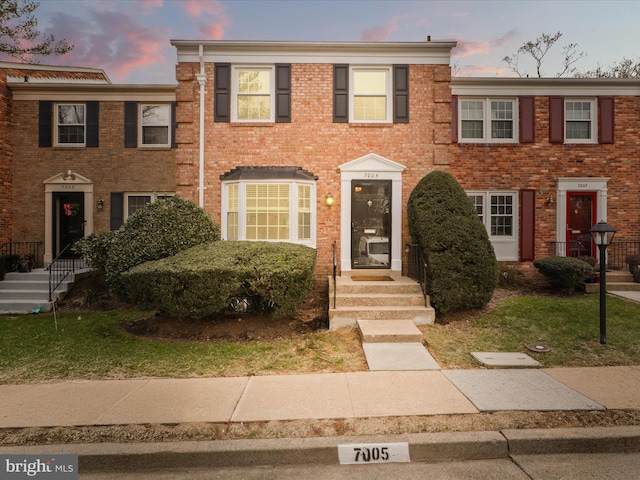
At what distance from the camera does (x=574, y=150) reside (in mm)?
12406

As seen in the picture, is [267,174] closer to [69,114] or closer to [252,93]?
[252,93]

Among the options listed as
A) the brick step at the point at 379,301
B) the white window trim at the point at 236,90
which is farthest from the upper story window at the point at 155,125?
the brick step at the point at 379,301

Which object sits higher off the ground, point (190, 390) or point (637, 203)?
point (637, 203)

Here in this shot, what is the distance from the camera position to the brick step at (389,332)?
6.38m

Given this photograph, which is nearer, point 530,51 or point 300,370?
point 300,370

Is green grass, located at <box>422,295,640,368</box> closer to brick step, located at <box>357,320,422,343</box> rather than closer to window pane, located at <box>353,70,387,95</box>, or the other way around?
brick step, located at <box>357,320,422,343</box>

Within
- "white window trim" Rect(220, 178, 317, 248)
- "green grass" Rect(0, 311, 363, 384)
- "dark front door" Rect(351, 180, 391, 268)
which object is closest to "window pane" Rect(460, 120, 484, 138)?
"dark front door" Rect(351, 180, 391, 268)

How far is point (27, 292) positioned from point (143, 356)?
645 centimetres

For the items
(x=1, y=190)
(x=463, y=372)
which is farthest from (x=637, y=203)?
(x=1, y=190)

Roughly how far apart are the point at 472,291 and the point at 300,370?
4.13m

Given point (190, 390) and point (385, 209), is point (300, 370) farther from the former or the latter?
point (385, 209)

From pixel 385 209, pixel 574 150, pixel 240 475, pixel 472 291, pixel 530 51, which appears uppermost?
pixel 530 51

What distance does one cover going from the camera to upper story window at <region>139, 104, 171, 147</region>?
13430mm

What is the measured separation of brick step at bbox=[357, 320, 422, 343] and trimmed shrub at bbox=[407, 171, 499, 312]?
1193mm
